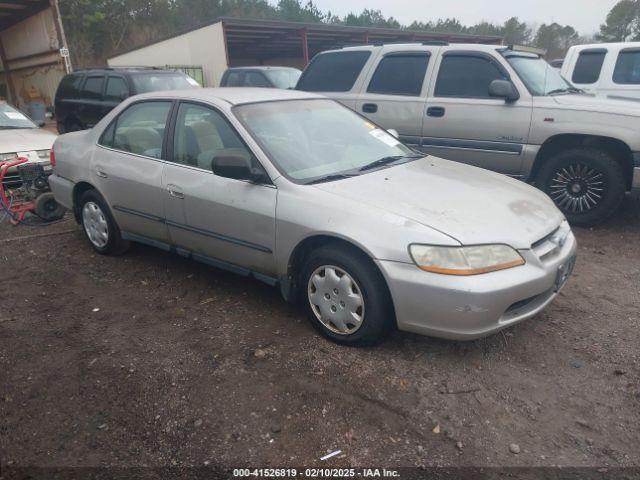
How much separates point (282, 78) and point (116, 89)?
3393 millimetres

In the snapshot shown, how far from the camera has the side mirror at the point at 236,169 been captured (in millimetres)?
3176

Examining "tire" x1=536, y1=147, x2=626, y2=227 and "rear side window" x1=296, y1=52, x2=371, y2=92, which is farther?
"rear side window" x1=296, y1=52, x2=371, y2=92

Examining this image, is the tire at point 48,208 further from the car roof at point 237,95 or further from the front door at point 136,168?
the car roof at point 237,95

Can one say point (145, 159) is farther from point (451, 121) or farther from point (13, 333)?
point (451, 121)

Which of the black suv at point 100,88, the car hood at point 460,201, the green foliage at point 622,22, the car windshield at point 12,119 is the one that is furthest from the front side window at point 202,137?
the green foliage at point 622,22

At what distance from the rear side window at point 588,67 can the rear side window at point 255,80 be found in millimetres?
5884

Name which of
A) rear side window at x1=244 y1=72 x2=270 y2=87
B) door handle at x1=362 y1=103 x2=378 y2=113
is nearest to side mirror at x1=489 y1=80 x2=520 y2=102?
door handle at x1=362 y1=103 x2=378 y2=113

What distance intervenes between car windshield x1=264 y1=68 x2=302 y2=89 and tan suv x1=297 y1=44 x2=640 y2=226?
14.8 ft

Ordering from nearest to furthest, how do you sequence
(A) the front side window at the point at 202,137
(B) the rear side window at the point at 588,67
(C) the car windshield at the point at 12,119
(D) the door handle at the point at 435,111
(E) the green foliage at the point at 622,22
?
1. (A) the front side window at the point at 202,137
2. (D) the door handle at the point at 435,111
3. (C) the car windshield at the point at 12,119
4. (B) the rear side window at the point at 588,67
5. (E) the green foliage at the point at 622,22

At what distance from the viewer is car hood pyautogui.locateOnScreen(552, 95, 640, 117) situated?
4.84 meters

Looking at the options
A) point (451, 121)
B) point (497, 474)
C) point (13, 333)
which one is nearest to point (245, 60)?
point (451, 121)

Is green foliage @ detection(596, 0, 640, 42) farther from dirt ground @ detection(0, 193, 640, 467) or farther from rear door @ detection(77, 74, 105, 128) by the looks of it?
dirt ground @ detection(0, 193, 640, 467)

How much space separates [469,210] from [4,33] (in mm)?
18927

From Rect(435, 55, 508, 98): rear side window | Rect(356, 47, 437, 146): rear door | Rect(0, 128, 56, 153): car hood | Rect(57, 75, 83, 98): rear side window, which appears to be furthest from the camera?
Rect(57, 75, 83, 98): rear side window
